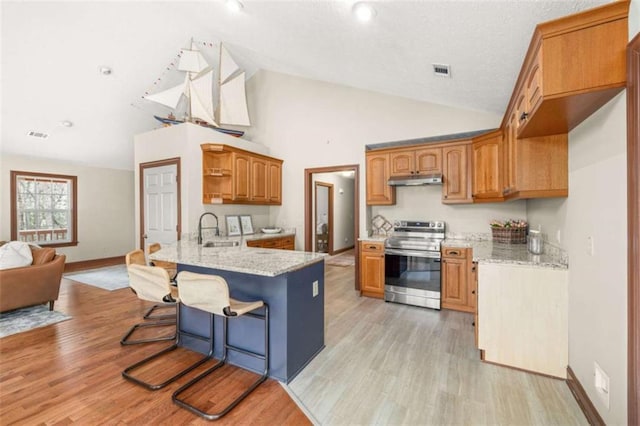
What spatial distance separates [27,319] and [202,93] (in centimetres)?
386

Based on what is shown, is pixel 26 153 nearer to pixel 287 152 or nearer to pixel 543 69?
pixel 287 152

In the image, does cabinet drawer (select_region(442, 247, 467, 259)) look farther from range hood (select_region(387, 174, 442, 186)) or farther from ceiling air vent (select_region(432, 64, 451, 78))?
ceiling air vent (select_region(432, 64, 451, 78))

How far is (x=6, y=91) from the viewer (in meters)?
4.35

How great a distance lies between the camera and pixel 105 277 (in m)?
5.52

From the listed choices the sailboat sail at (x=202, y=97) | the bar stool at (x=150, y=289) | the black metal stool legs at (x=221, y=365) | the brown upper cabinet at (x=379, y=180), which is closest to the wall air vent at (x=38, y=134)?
the sailboat sail at (x=202, y=97)

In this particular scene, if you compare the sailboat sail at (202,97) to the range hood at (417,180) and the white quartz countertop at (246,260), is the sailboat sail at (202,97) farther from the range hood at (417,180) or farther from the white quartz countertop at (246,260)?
the range hood at (417,180)

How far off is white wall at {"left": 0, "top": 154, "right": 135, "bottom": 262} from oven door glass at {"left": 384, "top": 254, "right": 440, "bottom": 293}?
280 inches

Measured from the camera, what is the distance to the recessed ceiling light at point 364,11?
214 centimetres

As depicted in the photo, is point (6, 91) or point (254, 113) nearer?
point (6, 91)

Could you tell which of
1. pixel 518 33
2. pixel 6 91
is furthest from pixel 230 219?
pixel 518 33

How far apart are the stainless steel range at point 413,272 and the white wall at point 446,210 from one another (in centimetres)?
42

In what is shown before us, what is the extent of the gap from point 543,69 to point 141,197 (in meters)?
5.58

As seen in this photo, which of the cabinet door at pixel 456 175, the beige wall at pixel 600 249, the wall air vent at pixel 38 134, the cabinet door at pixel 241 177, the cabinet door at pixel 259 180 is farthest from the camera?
the wall air vent at pixel 38 134

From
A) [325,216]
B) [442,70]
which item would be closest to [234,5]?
[442,70]
